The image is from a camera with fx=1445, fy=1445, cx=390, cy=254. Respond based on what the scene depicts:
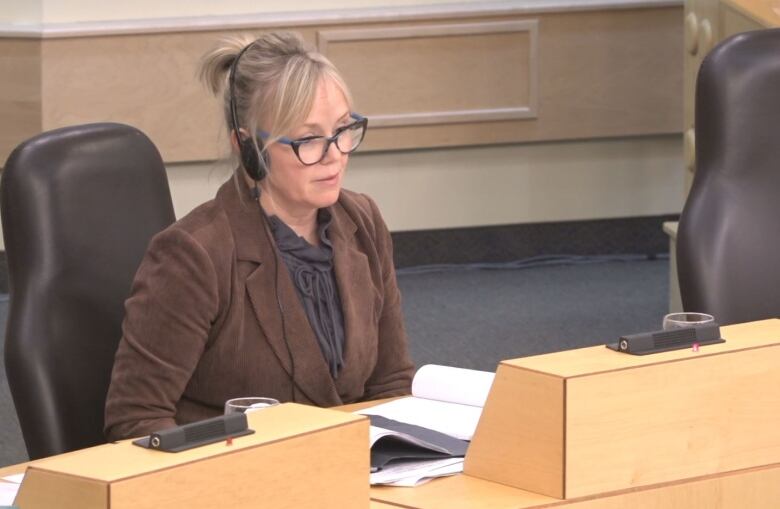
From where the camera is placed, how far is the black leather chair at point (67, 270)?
2119mm

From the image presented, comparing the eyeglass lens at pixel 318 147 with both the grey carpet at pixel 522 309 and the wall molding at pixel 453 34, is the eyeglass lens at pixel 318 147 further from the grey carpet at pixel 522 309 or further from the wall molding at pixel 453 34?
the wall molding at pixel 453 34

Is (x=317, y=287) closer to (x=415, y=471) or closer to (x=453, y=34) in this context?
(x=415, y=471)

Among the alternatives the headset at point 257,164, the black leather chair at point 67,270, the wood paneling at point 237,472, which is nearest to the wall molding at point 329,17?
the black leather chair at point 67,270

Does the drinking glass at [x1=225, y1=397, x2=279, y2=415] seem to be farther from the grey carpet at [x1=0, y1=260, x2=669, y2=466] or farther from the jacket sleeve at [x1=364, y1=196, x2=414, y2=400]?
the grey carpet at [x1=0, y1=260, x2=669, y2=466]

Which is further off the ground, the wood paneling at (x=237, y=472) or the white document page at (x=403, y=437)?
the wood paneling at (x=237, y=472)

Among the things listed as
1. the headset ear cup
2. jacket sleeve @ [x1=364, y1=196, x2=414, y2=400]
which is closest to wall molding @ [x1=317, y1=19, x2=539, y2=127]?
jacket sleeve @ [x1=364, y1=196, x2=414, y2=400]

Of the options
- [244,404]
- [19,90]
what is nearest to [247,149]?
[244,404]

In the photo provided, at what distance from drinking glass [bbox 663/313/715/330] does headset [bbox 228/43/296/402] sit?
61 cm

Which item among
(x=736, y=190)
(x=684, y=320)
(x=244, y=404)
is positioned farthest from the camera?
(x=736, y=190)

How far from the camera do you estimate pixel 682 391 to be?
1.62 m

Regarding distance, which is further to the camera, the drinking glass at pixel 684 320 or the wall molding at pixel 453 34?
the wall molding at pixel 453 34

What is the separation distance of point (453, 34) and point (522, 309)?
3.36 feet

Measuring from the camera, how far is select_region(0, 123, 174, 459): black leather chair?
2119 mm

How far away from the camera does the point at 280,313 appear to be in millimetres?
2158
